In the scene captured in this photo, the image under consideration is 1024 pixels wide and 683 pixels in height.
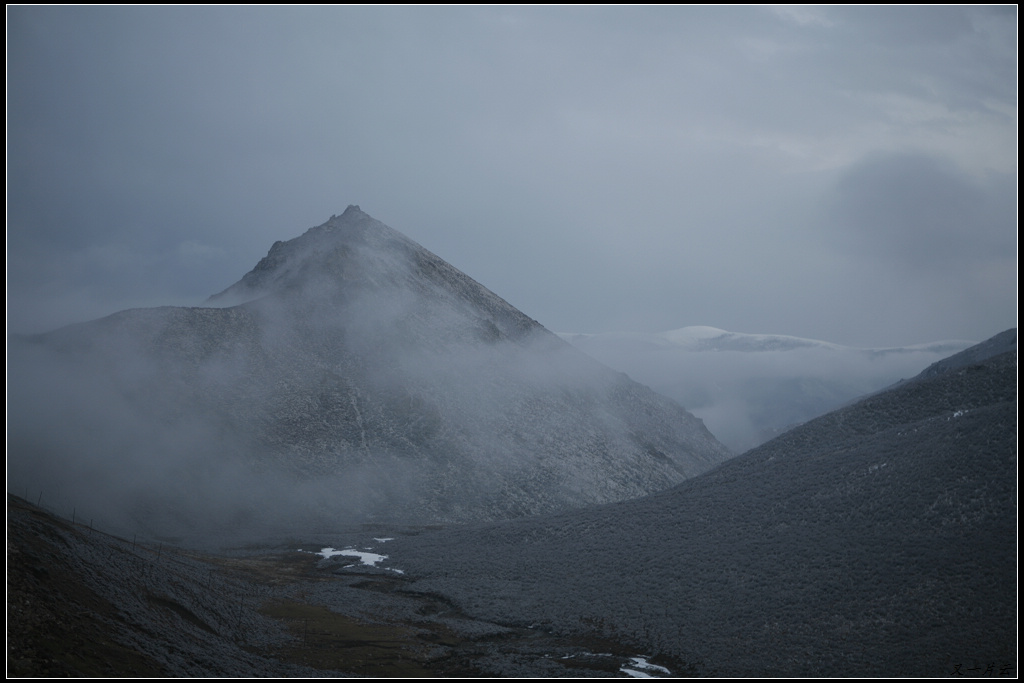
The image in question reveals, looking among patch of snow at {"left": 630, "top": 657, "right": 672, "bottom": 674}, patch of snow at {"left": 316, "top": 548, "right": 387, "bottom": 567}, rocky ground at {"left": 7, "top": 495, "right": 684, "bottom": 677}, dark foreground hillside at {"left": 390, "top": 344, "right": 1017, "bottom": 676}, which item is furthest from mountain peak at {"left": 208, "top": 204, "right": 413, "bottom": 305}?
patch of snow at {"left": 630, "top": 657, "right": 672, "bottom": 674}

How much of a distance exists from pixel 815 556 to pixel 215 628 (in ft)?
121

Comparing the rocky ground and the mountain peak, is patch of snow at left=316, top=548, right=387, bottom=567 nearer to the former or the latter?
the rocky ground

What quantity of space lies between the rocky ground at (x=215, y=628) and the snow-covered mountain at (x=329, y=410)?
128 feet

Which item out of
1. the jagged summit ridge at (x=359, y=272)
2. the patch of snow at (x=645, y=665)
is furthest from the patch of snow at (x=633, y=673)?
the jagged summit ridge at (x=359, y=272)

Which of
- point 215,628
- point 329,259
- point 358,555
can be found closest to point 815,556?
point 215,628

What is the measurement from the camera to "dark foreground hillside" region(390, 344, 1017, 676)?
31.1m

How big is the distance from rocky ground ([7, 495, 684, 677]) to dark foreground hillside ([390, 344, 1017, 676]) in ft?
12.0

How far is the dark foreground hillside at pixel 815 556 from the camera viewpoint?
1225 inches

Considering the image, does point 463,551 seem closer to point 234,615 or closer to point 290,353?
point 234,615

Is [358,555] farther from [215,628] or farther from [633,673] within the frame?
[633,673]

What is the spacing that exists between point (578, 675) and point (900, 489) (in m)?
28.3

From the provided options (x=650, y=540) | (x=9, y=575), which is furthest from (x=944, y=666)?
(x=9, y=575)

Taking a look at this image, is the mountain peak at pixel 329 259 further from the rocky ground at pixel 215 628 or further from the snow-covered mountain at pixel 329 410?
the rocky ground at pixel 215 628

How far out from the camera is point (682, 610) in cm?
3869
